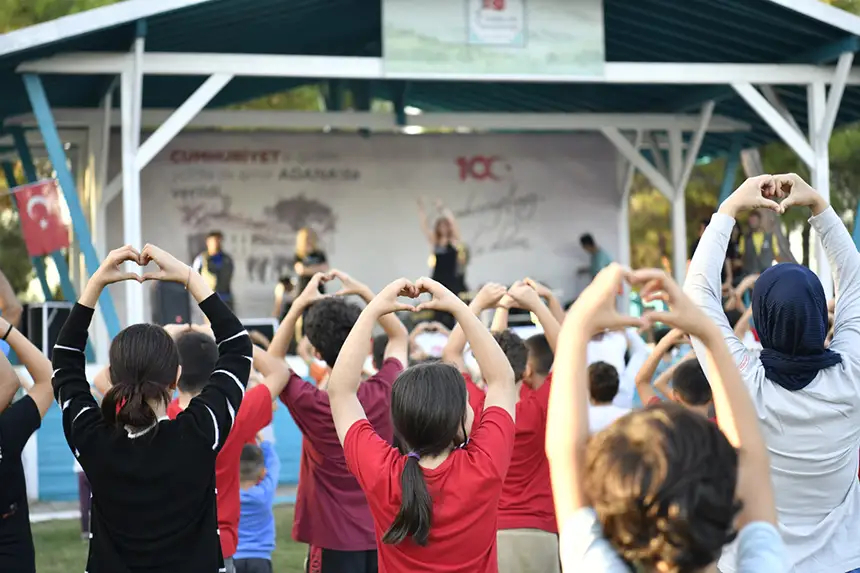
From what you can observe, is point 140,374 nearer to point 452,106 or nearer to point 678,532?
point 678,532

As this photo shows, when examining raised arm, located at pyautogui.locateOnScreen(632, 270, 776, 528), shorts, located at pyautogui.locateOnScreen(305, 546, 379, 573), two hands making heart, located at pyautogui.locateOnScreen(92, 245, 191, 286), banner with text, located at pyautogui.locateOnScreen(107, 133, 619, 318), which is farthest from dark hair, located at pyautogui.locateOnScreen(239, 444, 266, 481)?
banner with text, located at pyautogui.locateOnScreen(107, 133, 619, 318)

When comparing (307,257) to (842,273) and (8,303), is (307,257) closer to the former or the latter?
(8,303)

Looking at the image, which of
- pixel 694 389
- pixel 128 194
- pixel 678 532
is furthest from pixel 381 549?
pixel 128 194

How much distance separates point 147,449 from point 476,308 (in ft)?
4.31

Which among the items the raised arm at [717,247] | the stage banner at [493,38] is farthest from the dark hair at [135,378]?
the stage banner at [493,38]

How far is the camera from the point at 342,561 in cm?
450

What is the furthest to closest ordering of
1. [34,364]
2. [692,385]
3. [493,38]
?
[493,38]
[692,385]
[34,364]

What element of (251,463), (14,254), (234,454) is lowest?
(251,463)

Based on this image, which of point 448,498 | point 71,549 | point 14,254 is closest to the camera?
point 448,498

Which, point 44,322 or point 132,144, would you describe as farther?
point 44,322

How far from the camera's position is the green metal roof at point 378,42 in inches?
470

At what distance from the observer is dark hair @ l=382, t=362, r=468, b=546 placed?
9.35 feet

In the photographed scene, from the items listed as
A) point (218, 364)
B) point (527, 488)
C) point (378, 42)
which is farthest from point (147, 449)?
point (378, 42)

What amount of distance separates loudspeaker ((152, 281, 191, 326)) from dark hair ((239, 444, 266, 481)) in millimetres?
8537
